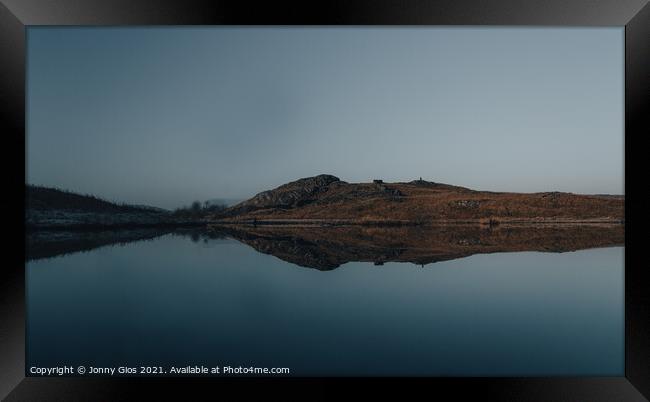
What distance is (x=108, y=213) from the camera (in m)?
17.5

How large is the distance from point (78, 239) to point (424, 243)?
483 inches

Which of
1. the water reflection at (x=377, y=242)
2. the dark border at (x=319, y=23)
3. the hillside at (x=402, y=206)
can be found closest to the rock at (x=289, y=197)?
the hillside at (x=402, y=206)

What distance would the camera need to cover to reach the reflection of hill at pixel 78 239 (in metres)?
12.4

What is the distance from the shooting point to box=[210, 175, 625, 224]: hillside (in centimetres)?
1894

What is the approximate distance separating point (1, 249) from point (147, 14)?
288 cm

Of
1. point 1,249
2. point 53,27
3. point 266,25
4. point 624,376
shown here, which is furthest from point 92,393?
point 624,376

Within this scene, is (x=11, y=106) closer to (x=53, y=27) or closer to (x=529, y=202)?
(x=53, y=27)

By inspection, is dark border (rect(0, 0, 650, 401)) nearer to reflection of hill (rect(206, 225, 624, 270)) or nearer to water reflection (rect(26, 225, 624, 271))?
water reflection (rect(26, 225, 624, 271))

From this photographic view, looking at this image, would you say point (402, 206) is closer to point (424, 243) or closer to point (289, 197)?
point (289, 197)

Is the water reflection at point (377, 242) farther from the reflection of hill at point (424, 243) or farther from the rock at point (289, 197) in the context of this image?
the rock at point (289, 197)

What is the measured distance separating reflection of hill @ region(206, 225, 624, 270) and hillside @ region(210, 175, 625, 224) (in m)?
0.70

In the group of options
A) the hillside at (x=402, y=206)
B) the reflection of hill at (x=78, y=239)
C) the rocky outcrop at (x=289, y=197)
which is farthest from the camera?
the rocky outcrop at (x=289, y=197)

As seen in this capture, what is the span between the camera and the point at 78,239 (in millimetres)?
14898

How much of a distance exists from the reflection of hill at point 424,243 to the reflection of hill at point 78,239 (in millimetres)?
3663
